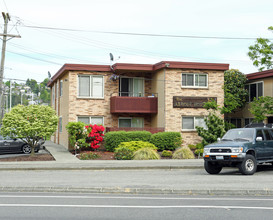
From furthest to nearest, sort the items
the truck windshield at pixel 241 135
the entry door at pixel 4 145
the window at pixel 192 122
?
the window at pixel 192 122, the entry door at pixel 4 145, the truck windshield at pixel 241 135

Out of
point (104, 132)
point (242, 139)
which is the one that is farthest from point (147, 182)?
point (104, 132)

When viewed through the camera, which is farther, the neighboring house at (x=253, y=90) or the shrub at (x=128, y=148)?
the neighboring house at (x=253, y=90)

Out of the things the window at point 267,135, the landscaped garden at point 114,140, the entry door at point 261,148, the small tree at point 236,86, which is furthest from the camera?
the small tree at point 236,86

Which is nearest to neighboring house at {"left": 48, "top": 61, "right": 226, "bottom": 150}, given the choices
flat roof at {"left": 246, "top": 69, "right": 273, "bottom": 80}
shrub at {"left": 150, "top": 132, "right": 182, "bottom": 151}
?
shrub at {"left": 150, "top": 132, "right": 182, "bottom": 151}

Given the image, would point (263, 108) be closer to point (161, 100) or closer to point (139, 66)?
point (161, 100)

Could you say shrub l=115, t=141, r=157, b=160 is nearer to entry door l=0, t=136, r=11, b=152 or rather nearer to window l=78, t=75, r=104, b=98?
window l=78, t=75, r=104, b=98

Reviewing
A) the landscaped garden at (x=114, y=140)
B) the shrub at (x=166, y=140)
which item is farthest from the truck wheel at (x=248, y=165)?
the shrub at (x=166, y=140)

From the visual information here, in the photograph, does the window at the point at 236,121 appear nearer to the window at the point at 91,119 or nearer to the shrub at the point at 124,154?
the window at the point at 91,119

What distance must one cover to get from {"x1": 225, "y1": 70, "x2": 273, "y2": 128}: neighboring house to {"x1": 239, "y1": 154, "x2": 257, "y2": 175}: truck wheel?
1568cm

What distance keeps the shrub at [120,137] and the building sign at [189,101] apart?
3646mm

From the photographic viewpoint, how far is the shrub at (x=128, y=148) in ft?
79.0

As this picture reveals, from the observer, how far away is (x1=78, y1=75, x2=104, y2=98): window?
30.9m

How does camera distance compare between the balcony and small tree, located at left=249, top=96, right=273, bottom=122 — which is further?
the balcony

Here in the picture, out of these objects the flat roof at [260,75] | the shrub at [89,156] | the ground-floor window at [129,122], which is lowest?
the shrub at [89,156]
